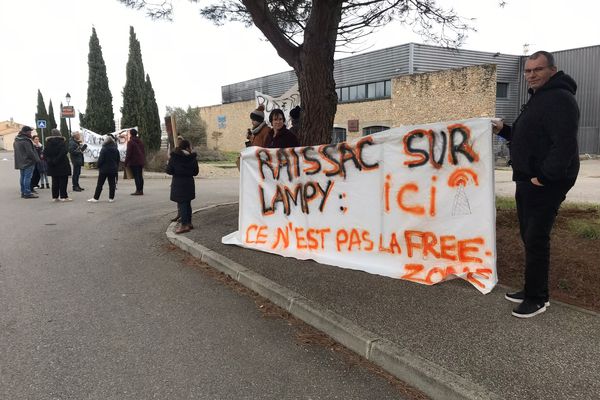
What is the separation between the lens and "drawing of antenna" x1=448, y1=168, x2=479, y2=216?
13.6 ft

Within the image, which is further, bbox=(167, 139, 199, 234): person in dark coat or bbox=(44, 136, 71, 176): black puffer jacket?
A: bbox=(44, 136, 71, 176): black puffer jacket

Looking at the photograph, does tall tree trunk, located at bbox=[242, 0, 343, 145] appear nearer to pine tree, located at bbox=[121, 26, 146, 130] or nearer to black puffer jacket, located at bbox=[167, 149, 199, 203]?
black puffer jacket, located at bbox=[167, 149, 199, 203]

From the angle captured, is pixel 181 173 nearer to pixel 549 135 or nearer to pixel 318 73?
pixel 318 73

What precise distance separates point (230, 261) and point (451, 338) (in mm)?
3028

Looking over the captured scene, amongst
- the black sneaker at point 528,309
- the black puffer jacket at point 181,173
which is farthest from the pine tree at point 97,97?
the black sneaker at point 528,309

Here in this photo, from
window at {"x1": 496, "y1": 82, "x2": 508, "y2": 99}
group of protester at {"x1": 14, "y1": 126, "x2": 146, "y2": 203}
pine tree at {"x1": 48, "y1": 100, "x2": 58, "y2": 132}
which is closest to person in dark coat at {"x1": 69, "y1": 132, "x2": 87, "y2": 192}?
group of protester at {"x1": 14, "y1": 126, "x2": 146, "y2": 203}

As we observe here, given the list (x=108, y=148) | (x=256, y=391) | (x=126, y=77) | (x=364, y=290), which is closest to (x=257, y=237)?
(x=364, y=290)

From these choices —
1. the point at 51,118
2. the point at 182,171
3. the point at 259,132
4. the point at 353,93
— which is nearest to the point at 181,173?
the point at 182,171

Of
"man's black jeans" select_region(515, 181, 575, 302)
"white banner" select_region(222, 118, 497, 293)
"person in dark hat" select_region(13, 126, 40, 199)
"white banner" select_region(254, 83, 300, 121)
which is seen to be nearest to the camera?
"man's black jeans" select_region(515, 181, 575, 302)

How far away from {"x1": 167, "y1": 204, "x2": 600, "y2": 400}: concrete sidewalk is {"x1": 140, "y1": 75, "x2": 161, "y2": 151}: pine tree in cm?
1992

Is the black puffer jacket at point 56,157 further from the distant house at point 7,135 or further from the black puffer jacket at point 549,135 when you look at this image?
the distant house at point 7,135

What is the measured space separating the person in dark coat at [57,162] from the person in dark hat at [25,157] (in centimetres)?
99

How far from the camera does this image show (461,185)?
13.7 feet

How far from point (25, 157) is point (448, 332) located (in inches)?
482
